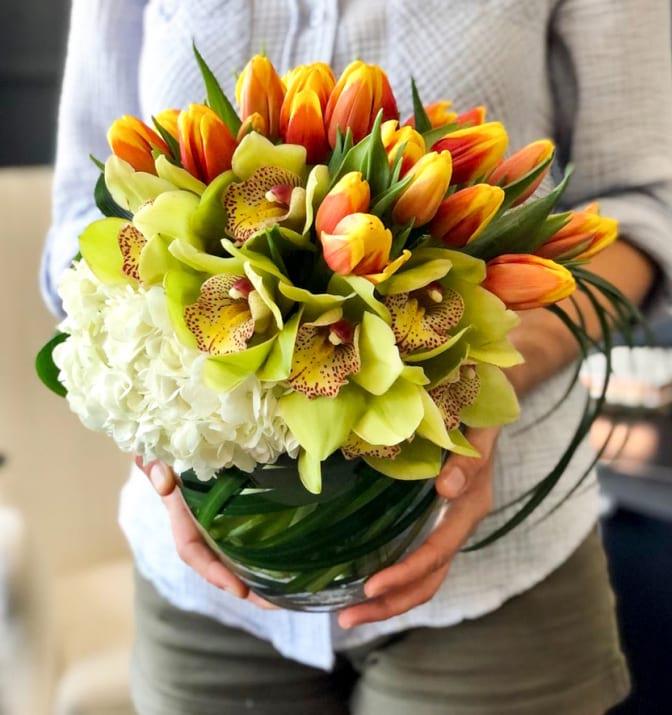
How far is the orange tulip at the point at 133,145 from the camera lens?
35 centimetres

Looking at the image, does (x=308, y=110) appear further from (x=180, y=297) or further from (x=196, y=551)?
(x=196, y=551)

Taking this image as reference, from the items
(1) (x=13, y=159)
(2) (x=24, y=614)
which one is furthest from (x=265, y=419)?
(1) (x=13, y=159)

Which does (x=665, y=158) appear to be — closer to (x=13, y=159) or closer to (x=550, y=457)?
(x=550, y=457)

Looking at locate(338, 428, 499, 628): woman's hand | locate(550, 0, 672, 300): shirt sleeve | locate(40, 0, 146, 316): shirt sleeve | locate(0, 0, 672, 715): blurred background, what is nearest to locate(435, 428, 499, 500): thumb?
locate(338, 428, 499, 628): woman's hand

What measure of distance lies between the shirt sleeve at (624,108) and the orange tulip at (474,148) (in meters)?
0.22

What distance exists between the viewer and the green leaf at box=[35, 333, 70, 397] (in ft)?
1.31

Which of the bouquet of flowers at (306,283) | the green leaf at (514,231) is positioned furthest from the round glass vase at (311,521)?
the green leaf at (514,231)

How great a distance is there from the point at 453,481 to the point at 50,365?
209 millimetres

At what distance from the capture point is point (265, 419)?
0.32 metres

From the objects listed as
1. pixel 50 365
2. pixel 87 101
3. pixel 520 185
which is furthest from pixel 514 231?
pixel 87 101

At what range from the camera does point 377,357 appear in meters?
0.31

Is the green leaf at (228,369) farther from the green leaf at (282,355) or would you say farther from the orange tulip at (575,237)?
the orange tulip at (575,237)

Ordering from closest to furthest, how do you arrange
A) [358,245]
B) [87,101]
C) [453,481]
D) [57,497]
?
[358,245], [453,481], [87,101], [57,497]

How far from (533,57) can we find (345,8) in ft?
0.42
